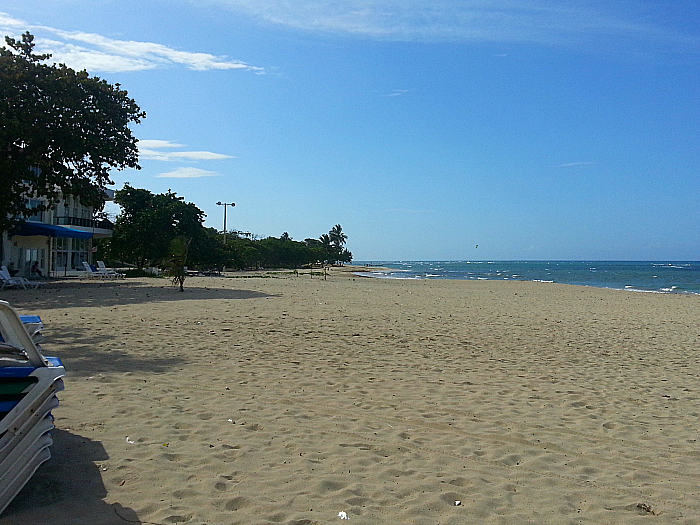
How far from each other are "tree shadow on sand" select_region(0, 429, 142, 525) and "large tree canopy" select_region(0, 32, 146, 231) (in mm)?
17263

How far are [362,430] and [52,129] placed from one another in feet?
61.2

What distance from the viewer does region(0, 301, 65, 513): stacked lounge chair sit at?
2967 millimetres

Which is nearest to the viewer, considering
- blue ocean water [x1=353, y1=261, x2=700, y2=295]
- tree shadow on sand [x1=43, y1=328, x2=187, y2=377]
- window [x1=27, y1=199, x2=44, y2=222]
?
tree shadow on sand [x1=43, y1=328, x2=187, y2=377]

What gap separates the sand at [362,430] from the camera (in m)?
3.42

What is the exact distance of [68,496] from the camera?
3.37 m

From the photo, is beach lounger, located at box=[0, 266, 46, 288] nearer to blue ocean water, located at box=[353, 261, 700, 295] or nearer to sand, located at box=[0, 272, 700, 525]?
sand, located at box=[0, 272, 700, 525]

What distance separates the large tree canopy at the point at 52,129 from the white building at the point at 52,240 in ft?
4.16

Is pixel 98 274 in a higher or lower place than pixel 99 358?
higher

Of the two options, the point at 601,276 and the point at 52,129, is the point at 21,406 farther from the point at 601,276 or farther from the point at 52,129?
the point at 601,276

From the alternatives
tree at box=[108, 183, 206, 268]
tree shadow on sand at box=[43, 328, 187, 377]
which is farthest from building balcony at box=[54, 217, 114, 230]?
tree shadow on sand at box=[43, 328, 187, 377]

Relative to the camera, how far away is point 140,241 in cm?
Answer: 3919

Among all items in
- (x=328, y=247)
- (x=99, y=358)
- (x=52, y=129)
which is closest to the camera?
(x=99, y=358)

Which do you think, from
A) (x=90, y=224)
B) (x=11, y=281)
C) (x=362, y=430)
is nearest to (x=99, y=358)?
(x=362, y=430)

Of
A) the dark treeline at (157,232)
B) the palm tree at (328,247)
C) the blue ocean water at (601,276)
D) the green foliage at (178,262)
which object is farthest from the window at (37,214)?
the palm tree at (328,247)
